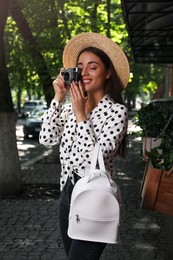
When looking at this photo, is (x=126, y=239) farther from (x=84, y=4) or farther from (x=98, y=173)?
(x=84, y=4)

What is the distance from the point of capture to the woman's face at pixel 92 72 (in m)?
2.76

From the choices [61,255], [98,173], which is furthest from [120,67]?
[61,255]

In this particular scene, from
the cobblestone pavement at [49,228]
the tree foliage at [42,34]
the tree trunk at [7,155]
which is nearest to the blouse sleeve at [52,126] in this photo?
the cobblestone pavement at [49,228]

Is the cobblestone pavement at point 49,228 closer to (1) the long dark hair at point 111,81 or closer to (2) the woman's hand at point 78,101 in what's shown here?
(1) the long dark hair at point 111,81

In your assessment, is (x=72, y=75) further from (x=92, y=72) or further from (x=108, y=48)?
(x=108, y=48)

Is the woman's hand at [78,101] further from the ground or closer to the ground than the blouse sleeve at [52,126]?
further from the ground

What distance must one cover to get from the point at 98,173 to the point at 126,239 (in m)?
3.27

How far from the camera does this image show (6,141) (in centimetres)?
788

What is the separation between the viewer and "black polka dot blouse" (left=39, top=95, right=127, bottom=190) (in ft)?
8.47

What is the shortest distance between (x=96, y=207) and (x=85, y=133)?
1.36 feet

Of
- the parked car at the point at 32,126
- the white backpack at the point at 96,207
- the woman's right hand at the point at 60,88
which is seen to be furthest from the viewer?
A: the parked car at the point at 32,126

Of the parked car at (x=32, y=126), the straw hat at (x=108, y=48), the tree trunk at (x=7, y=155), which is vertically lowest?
the parked car at (x=32, y=126)

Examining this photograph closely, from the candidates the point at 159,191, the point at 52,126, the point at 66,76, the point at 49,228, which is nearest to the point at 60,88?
the point at 66,76

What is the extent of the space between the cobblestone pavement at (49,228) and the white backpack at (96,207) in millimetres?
2394
